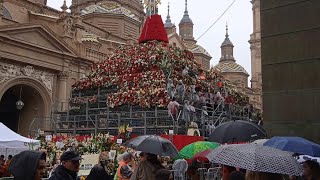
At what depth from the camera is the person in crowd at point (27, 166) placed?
3977 mm

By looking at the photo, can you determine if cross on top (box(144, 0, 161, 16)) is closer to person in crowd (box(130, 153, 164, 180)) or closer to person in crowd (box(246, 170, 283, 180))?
person in crowd (box(130, 153, 164, 180))

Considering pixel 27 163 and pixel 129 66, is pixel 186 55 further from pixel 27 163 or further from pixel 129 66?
pixel 27 163

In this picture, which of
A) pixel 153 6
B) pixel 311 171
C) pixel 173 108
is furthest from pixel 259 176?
pixel 153 6

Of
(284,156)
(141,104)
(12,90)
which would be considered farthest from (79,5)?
(284,156)

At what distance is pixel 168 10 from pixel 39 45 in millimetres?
44974

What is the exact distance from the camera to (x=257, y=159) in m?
4.84

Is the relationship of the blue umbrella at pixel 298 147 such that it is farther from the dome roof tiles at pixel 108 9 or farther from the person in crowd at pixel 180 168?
the dome roof tiles at pixel 108 9

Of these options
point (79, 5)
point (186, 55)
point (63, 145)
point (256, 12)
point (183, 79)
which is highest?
point (256, 12)

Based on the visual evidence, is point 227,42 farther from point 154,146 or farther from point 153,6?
point 154,146

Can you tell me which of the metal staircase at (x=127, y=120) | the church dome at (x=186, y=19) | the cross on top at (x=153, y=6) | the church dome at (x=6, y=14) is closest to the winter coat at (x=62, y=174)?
the metal staircase at (x=127, y=120)

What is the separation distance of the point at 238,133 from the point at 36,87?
2018 cm

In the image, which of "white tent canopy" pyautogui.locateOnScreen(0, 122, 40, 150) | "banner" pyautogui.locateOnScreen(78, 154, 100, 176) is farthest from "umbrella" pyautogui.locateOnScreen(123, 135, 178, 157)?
"white tent canopy" pyautogui.locateOnScreen(0, 122, 40, 150)

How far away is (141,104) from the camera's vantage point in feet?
57.5

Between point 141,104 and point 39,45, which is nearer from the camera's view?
point 141,104
